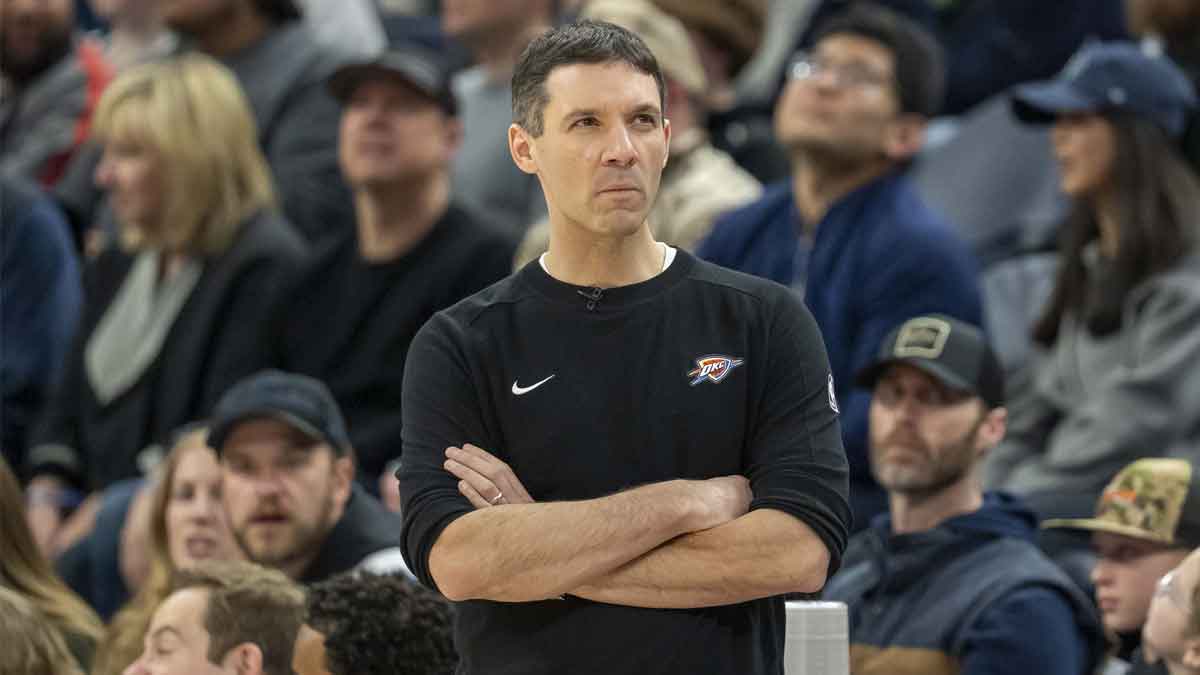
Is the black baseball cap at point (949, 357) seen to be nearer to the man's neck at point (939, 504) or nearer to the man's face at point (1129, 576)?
the man's neck at point (939, 504)

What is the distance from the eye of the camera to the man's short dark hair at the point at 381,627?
4.39 meters

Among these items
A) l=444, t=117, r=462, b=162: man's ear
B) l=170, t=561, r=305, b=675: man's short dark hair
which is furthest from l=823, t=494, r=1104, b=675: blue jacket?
l=444, t=117, r=462, b=162: man's ear

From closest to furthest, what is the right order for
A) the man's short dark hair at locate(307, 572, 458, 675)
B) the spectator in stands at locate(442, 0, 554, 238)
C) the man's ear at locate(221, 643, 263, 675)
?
the man's short dark hair at locate(307, 572, 458, 675)
the man's ear at locate(221, 643, 263, 675)
the spectator in stands at locate(442, 0, 554, 238)

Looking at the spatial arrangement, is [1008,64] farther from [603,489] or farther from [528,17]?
[603,489]

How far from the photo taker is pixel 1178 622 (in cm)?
473

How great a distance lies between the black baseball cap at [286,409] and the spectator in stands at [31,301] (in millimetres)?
2884

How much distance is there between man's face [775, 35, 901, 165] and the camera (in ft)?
22.8

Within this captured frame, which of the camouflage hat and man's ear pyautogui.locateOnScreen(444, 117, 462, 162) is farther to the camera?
man's ear pyautogui.locateOnScreen(444, 117, 462, 162)

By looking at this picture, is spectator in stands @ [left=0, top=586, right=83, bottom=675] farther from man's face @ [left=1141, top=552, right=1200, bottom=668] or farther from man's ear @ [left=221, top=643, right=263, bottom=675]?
man's face @ [left=1141, top=552, right=1200, bottom=668]

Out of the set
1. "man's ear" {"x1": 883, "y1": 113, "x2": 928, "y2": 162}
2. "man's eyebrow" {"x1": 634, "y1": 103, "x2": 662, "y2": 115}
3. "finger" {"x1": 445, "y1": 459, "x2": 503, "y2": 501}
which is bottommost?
"man's ear" {"x1": 883, "y1": 113, "x2": 928, "y2": 162}

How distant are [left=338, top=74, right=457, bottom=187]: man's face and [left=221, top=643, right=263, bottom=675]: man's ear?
289 cm

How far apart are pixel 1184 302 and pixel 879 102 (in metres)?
1.18

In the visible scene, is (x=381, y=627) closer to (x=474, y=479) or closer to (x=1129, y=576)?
(x=474, y=479)

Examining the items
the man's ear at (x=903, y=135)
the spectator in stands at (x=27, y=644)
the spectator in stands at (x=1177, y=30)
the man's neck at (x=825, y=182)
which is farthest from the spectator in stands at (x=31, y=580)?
the spectator in stands at (x=1177, y=30)
